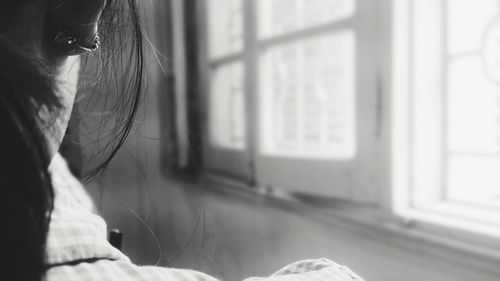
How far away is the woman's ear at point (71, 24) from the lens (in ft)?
1.08

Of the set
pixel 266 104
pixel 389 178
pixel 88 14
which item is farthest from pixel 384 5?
pixel 88 14

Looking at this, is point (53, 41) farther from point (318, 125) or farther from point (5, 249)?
point (318, 125)

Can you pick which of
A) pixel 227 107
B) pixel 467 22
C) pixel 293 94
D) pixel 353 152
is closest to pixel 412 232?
pixel 353 152

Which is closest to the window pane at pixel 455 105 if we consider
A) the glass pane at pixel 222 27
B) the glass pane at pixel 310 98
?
the glass pane at pixel 310 98

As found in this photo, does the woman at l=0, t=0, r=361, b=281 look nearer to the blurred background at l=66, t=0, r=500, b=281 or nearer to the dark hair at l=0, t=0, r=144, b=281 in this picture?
the dark hair at l=0, t=0, r=144, b=281

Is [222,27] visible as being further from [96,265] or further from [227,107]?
[96,265]

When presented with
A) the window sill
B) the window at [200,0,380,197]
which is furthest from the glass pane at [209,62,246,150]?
the window sill

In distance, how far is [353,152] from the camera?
1.04 meters

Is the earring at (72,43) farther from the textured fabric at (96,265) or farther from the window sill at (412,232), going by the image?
the window sill at (412,232)

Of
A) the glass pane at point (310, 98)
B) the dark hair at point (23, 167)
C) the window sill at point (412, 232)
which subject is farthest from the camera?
the glass pane at point (310, 98)

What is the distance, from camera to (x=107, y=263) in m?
0.38

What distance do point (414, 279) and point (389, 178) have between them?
0.19 m

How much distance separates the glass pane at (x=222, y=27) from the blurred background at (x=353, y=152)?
0.75 feet

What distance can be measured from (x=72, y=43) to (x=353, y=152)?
2.54 ft
